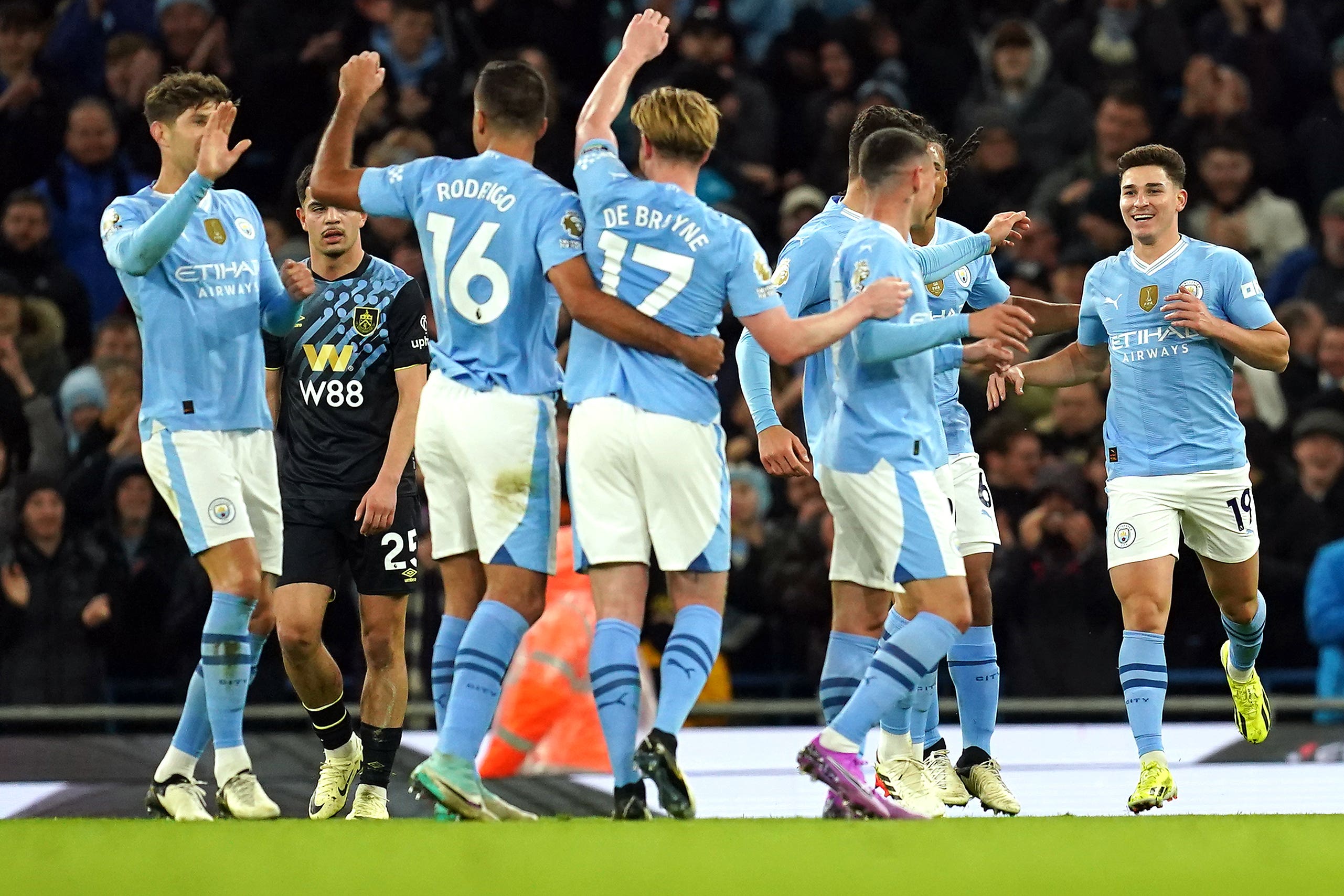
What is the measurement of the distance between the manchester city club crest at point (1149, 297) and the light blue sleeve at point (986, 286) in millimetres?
653

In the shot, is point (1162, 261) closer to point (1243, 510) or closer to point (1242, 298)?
point (1242, 298)

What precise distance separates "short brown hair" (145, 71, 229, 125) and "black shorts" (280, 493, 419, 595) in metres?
1.56

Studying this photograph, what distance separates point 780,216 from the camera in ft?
42.1

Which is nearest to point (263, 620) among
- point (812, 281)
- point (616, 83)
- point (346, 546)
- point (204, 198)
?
point (346, 546)

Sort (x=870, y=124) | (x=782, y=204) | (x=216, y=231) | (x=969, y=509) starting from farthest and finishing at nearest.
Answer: (x=782, y=204), (x=969, y=509), (x=870, y=124), (x=216, y=231)

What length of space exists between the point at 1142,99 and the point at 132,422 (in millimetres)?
7171

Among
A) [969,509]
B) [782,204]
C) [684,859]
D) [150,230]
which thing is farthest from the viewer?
[782,204]

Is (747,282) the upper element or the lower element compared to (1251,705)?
upper

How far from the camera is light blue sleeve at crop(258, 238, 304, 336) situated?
6.86 m

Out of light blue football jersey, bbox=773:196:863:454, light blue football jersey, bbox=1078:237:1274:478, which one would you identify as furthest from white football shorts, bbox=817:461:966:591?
light blue football jersey, bbox=1078:237:1274:478

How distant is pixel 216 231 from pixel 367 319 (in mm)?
687

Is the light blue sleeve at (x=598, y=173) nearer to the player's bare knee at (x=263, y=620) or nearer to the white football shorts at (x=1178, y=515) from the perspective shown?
the player's bare knee at (x=263, y=620)

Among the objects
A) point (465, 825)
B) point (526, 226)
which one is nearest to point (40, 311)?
point (526, 226)

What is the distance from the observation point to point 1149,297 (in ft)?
23.4
